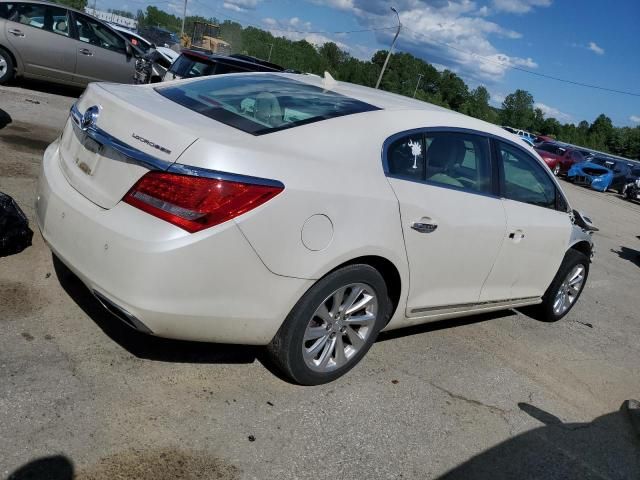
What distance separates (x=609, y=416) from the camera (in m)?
4.05

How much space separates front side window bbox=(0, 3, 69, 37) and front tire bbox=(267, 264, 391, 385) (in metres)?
9.69

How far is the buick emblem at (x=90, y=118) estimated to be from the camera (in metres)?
3.10

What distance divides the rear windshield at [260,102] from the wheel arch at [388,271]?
0.78 meters

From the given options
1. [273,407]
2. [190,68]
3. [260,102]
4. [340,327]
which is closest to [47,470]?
[273,407]

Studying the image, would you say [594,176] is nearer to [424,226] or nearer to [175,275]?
[424,226]

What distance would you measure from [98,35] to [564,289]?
9.91 meters

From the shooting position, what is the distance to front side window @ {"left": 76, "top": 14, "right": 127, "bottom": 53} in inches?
440

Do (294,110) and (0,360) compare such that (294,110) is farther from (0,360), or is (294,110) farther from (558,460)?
(558,460)

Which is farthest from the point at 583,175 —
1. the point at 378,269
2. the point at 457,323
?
the point at 378,269

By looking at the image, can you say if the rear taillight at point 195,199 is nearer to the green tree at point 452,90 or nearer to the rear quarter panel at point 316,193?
the rear quarter panel at point 316,193

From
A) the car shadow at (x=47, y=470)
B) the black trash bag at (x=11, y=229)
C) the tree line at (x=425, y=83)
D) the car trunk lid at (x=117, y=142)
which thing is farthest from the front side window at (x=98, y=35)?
the tree line at (x=425, y=83)

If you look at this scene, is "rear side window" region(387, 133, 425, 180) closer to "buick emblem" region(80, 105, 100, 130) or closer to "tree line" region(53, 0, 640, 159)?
"buick emblem" region(80, 105, 100, 130)

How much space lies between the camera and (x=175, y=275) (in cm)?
267

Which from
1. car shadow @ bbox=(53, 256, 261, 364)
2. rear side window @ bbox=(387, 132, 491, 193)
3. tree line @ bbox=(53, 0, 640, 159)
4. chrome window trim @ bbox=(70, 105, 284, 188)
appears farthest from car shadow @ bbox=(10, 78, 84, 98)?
tree line @ bbox=(53, 0, 640, 159)
